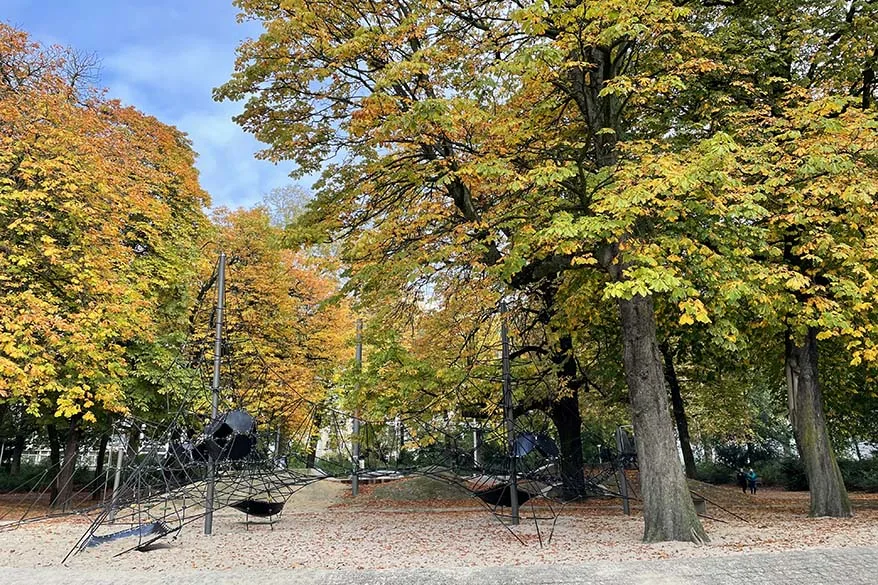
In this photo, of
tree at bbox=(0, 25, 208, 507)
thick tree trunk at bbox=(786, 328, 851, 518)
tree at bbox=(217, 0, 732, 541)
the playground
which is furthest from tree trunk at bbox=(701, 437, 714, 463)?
tree at bbox=(0, 25, 208, 507)

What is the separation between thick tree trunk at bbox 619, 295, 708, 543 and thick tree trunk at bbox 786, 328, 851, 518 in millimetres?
3848

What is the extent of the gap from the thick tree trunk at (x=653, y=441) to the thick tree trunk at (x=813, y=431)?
3848 millimetres

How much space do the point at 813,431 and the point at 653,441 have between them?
14.1 feet

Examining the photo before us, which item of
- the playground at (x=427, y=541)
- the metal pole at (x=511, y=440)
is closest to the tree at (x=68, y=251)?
the playground at (x=427, y=541)

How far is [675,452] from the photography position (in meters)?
7.80

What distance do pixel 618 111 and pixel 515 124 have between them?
183 centimetres

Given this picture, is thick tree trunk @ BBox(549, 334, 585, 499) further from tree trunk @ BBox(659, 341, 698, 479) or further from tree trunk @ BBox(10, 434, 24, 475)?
tree trunk @ BBox(10, 434, 24, 475)

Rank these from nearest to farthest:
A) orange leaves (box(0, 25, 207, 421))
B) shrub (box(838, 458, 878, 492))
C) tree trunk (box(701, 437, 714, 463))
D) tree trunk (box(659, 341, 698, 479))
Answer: orange leaves (box(0, 25, 207, 421)) < tree trunk (box(659, 341, 698, 479)) < shrub (box(838, 458, 878, 492)) < tree trunk (box(701, 437, 714, 463))

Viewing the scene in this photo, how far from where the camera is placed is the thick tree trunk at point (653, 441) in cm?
746

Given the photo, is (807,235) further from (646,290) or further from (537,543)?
(537,543)

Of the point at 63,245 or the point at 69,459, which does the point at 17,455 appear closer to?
the point at 69,459

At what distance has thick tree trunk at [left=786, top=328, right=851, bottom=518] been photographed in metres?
9.96

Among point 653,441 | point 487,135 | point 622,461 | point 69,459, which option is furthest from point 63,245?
point 653,441

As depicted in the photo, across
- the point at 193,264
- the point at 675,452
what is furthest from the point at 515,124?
the point at 193,264
